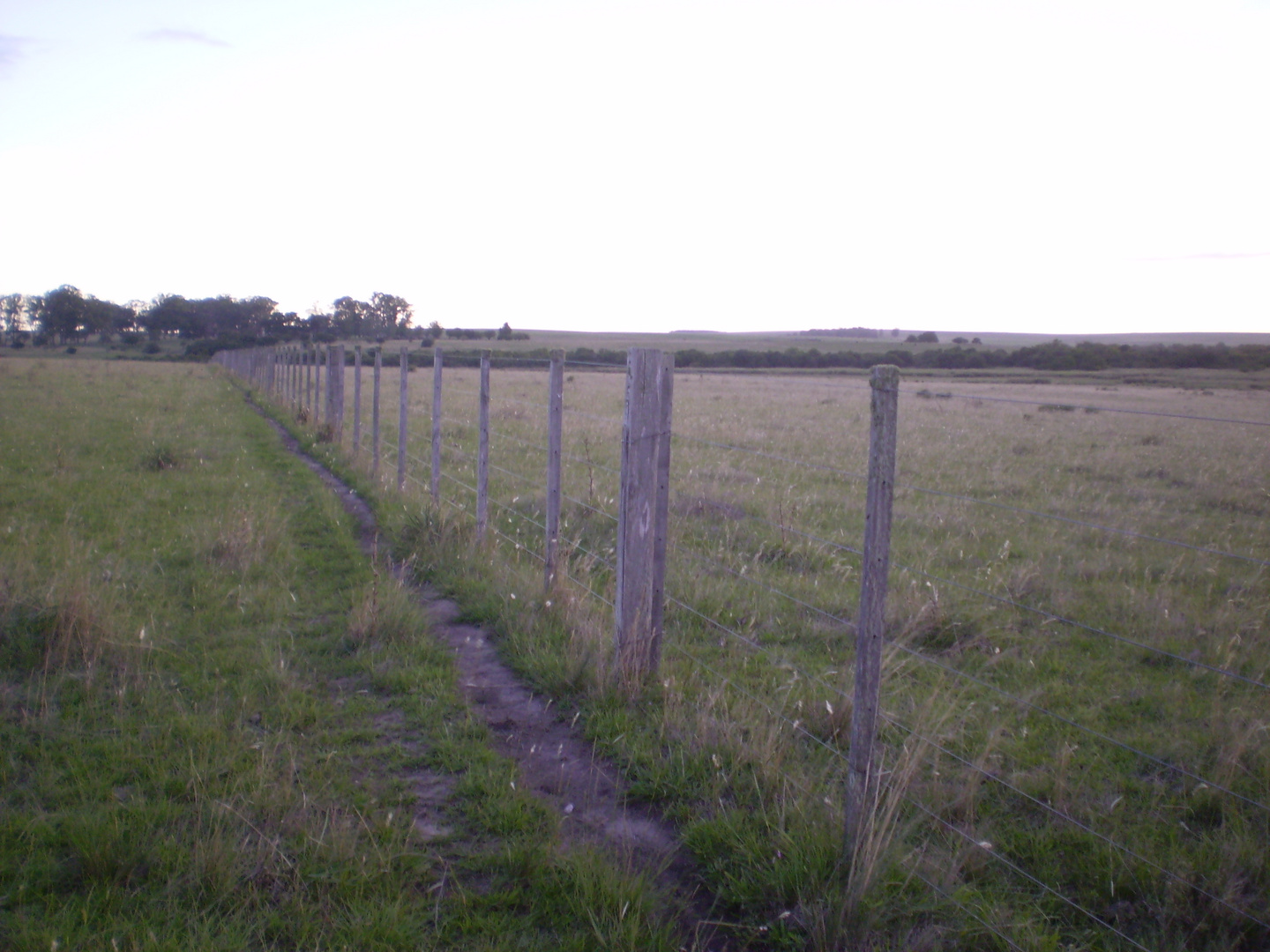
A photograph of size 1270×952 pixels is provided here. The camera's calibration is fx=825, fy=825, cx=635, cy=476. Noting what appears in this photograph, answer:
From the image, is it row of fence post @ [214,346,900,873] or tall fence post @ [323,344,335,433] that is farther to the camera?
tall fence post @ [323,344,335,433]

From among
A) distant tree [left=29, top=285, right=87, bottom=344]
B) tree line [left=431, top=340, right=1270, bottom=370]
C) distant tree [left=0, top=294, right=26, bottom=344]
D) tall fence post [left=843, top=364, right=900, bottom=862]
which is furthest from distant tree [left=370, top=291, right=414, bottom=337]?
distant tree [left=0, top=294, right=26, bottom=344]

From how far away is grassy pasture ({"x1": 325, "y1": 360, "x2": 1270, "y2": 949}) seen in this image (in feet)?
8.65

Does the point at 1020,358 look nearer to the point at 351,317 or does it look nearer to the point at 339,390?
the point at 351,317

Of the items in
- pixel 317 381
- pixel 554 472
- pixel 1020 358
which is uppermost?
pixel 1020 358

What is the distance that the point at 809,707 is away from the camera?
13.0ft

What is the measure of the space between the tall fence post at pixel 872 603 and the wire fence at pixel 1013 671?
124mm

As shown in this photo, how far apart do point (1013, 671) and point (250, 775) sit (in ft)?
12.9

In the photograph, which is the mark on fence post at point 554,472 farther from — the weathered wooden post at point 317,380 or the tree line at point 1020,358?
the tree line at point 1020,358

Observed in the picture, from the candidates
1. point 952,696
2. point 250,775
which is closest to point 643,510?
point 952,696

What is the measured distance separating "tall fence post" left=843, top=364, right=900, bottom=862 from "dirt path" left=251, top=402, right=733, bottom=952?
566 millimetres

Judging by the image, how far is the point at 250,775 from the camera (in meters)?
3.16

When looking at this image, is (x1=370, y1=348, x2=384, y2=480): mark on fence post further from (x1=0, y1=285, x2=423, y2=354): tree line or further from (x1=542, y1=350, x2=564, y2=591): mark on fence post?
(x1=0, y1=285, x2=423, y2=354): tree line

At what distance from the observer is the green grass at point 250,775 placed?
2.48 metres

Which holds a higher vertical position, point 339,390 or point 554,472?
point 339,390
